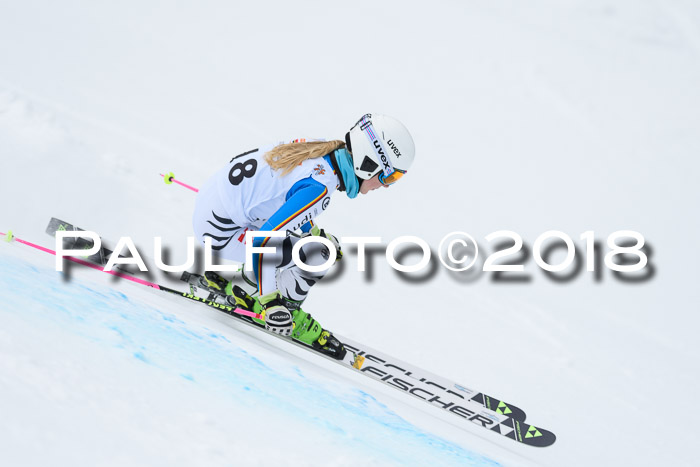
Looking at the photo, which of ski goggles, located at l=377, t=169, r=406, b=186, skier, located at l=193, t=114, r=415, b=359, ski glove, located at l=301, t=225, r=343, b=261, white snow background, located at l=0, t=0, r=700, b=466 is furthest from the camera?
ski glove, located at l=301, t=225, r=343, b=261

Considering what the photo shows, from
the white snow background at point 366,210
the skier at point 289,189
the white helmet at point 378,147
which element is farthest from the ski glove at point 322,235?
the white snow background at point 366,210

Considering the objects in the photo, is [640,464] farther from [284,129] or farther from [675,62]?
[675,62]

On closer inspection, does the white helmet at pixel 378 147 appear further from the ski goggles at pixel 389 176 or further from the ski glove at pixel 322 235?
the ski glove at pixel 322 235

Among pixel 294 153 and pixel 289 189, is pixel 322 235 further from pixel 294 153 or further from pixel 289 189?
pixel 294 153

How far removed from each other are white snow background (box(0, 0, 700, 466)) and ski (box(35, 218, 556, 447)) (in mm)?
97

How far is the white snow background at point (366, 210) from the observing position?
2.71 metres

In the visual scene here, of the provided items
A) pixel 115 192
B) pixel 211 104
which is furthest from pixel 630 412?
pixel 211 104

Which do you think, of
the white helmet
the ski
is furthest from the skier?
the ski

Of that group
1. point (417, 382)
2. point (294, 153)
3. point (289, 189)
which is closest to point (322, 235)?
point (289, 189)

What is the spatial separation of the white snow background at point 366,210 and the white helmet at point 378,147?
1258mm

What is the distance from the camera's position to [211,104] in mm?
8773

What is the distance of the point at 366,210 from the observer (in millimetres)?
7391

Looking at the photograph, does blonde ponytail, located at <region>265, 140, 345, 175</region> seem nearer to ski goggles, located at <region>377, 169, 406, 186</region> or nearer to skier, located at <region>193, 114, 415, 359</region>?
skier, located at <region>193, 114, 415, 359</region>

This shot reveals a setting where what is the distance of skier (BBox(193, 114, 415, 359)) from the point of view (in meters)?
3.82
